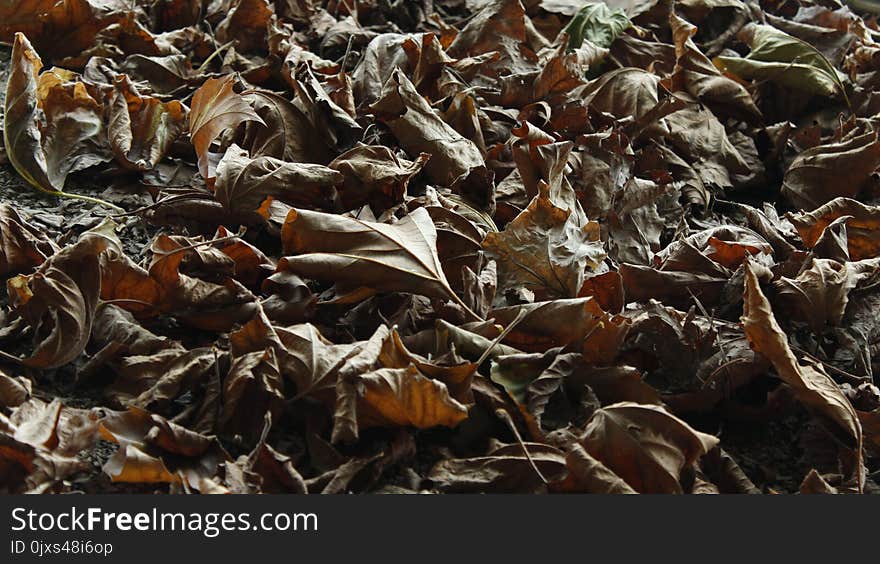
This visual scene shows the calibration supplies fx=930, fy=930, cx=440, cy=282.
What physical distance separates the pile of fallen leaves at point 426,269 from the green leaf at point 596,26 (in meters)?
0.10

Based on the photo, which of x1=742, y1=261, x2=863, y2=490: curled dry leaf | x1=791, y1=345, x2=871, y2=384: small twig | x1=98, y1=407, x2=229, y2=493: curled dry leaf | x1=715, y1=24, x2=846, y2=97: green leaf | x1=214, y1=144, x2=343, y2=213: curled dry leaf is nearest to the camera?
x1=98, y1=407, x2=229, y2=493: curled dry leaf

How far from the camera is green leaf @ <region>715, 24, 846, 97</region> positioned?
185cm

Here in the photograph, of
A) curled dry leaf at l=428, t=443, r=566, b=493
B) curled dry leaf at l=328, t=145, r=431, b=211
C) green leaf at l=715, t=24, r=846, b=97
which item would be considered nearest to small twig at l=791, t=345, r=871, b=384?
curled dry leaf at l=428, t=443, r=566, b=493

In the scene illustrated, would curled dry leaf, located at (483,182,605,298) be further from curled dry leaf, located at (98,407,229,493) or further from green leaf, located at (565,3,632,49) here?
green leaf, located at (565,3,632,49)

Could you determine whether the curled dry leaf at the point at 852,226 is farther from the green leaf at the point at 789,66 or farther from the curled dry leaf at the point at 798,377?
the green leaf at the point at 789,66

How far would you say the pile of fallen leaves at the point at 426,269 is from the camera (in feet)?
3.19

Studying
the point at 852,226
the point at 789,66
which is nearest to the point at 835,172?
the point at 852,226

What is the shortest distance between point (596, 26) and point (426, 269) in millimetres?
1031

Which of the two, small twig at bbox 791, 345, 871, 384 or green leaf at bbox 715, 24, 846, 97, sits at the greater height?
green leaf at bbox 715, 24, 846, 97

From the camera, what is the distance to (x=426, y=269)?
1.12 m

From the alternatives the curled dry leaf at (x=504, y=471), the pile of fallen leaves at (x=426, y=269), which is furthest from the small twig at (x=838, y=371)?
the curled dry leaf at (x=504, y=471)

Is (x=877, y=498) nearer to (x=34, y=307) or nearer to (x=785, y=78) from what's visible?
(x=34, y=307)

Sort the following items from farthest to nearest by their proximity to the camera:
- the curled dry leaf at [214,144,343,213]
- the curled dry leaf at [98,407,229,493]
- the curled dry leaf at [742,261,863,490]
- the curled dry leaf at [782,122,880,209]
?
the curled dry leaf at [782,122,880,209], the curled dry leaf at [214,144,343,213], the curled dry leaf at [742,261,863,490], the curled dry leaf at [98,407,229,493]

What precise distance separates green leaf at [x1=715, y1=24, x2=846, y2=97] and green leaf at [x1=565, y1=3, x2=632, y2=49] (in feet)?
0.72
